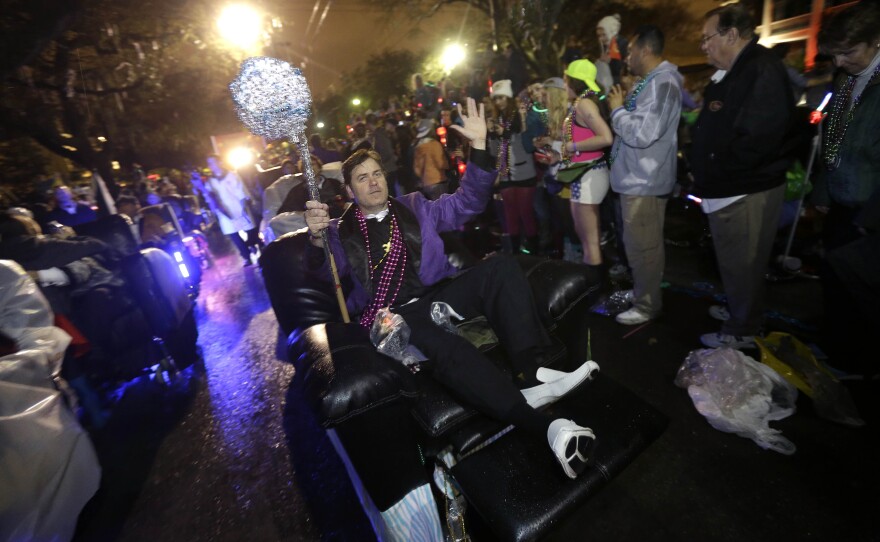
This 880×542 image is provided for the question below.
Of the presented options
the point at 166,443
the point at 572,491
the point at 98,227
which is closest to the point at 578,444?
the point at 572,491

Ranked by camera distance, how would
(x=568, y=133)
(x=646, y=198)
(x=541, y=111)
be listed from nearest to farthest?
(x=646, y=198), (x=568, y=133), (x=541, y=111)

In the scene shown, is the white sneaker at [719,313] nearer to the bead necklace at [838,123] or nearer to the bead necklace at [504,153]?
the bead necklace at [838,123]

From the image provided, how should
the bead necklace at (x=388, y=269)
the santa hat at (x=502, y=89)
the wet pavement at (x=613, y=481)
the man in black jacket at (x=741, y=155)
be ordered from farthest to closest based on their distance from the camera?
the santa hat at (x=502, y=89), the bead necklace at (x=388, y=269), the man in black jacket at (x=741, y=155), the wet pavement at (x=613, y=481)

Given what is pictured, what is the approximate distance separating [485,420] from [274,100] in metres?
2.14

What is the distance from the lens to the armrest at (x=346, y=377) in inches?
71.2

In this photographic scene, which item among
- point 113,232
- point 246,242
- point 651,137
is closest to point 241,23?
point 246,242

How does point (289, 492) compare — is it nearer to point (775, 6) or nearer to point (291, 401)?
point (291, 401)

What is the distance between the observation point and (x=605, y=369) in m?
3.22

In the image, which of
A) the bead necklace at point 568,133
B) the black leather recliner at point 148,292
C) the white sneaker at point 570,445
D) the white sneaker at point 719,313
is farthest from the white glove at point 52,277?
the white sneaker at point 719,313

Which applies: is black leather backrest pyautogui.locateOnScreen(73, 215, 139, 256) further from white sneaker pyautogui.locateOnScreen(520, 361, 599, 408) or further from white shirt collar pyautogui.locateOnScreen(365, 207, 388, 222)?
white sneaker pyautogui.locateOnScreen(520, 361, 599, 408)

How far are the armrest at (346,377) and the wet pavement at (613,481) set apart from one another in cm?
93

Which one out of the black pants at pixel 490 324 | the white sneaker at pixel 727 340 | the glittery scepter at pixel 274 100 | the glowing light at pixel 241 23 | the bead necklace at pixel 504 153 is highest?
the glowing light at pixel 241 23

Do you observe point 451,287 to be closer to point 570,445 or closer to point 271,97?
point 570,445

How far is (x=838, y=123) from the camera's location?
255 centimetres
